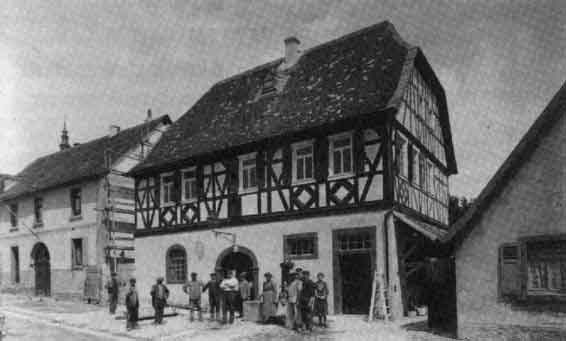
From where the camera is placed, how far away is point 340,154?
647 inches

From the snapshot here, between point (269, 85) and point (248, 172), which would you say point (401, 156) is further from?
point (269, 85)

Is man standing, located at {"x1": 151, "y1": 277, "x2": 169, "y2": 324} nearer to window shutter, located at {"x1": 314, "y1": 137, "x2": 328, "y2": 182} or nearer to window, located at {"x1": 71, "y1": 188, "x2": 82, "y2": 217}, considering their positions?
window shutter, located at {"x1": 314, "y1": 137, "x2": 328, "y2": 182}

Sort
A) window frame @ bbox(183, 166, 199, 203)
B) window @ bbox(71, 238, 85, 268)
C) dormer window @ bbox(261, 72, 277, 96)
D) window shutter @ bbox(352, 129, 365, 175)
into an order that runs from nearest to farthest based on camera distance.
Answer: window shutter @ bbox(352, 129, 365, 175)
window frame @ bbox(183, 166, 199, 203)
dormer window @ bbox(261, 72, 277, 96)
window @ bbox(71, 238, 85, 268)

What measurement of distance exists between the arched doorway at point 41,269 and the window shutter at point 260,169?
16.5 meters

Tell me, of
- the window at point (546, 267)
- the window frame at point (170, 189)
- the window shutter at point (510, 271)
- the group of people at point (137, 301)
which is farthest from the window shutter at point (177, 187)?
the window at point (546, 267)

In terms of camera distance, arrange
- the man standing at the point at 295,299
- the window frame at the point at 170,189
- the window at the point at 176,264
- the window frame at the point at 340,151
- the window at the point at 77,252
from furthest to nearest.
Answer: the window at the point at 77,252
the window frame at the point at 170,189
the window at the point at 176,264
the window frame at the point at 340,151
the man standing at the point at 295,299

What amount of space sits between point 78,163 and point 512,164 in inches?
1005

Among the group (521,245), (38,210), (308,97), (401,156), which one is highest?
(308,97)

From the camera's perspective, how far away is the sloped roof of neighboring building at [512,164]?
10.6m

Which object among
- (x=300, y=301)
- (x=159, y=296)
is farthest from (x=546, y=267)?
(x=159, y=296)

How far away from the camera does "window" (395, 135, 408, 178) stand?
52.4 feet

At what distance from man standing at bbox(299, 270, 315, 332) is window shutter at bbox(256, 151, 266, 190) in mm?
5565

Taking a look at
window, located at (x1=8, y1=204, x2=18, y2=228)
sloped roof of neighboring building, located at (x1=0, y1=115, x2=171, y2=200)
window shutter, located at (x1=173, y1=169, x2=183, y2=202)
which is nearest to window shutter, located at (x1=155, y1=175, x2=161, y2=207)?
window shutter, located at (x1=173, y1=169, x2=183, y2=202)

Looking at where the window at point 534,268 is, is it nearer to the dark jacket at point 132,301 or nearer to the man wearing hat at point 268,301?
the man wearing hat at point 268,301
